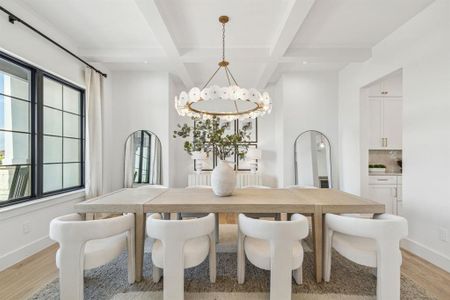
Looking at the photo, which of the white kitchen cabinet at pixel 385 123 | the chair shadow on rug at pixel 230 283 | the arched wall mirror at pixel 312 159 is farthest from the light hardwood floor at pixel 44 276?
the white kitchen cabinet at pixel 385 123

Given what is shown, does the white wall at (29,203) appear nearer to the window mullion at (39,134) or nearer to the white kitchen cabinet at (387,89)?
the window mullion at (39,134)

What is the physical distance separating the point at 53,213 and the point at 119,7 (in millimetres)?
2692

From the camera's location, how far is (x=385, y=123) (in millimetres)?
3977

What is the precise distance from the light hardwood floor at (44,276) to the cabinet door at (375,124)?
6.55ft

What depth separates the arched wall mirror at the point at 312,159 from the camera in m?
4.39

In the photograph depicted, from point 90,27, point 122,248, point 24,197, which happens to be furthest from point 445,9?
point 24,197

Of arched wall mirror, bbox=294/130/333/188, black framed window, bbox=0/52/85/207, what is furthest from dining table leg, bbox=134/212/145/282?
arched wall mirror, bbox=294/130/333/188

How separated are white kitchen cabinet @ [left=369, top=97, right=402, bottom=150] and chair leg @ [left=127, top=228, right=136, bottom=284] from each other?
406 cm

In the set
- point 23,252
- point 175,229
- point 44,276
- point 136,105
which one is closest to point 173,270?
point 175,229

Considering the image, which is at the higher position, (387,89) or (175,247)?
(387,89)

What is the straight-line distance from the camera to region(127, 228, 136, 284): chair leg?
1916 mm

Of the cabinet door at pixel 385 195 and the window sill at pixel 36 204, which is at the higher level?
the window sill at pixel 36 204

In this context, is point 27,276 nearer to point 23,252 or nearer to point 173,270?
point 23,252

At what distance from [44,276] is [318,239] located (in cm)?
258
